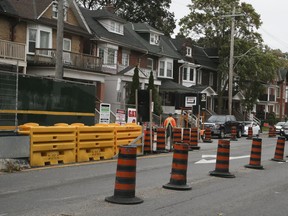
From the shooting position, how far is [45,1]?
33.0 meters

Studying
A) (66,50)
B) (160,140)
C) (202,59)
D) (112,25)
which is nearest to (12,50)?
(66,50)

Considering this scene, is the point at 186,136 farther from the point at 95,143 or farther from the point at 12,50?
the point at 12,50

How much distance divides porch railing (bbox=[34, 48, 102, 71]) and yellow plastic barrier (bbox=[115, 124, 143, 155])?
1528 centimetres

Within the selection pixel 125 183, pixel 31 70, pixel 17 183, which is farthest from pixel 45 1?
pixel 125 183

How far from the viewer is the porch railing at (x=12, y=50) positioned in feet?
88.6

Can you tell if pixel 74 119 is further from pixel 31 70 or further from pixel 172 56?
pixel 172 56

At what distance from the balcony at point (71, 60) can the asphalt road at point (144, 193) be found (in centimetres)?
1861

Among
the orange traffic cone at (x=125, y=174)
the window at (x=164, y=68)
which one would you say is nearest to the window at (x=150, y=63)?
the window at (x=164, y=68)

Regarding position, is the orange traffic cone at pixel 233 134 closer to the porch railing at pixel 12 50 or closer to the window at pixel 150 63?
the porch railing at pixel 12 50

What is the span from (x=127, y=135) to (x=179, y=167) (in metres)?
6.79

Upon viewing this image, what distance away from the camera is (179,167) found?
32.2ft

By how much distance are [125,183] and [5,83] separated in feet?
21.2

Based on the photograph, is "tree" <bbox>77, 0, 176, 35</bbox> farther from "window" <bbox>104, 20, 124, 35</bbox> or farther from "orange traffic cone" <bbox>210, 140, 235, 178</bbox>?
"orange traffic cone" <bbox>210, 140, 235, 178</bbox>

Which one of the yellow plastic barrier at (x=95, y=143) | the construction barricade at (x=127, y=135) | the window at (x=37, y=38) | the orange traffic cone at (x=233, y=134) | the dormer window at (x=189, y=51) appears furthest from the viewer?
the dormer window at (x=189, y=51)
